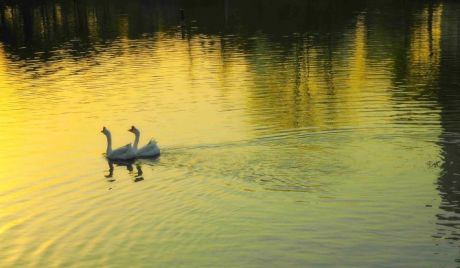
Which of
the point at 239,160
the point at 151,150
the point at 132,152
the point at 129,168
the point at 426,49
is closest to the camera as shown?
the point at 239,160

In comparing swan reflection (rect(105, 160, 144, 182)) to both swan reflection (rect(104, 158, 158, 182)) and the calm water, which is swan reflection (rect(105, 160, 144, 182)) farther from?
the calm water

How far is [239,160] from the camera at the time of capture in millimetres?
28594

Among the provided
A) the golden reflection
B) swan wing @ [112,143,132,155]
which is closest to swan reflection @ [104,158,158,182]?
swan wing @ [112,143,132,155]

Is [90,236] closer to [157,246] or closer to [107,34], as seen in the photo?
[157,246]

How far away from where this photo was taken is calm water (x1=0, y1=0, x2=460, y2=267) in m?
20.7

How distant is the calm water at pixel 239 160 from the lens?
67.8ft

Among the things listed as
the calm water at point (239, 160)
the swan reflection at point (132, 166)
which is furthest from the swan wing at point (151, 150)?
the calm water at point (239, 160)

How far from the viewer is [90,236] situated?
2200 cm

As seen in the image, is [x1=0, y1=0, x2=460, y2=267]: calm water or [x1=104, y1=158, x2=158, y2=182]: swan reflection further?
[x1=104, y1=158, x2=158, y2=182]: swan reflection

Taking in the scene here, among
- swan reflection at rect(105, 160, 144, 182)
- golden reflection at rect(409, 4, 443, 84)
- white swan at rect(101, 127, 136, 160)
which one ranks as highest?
white swan at rect(101, 127, 136, 160)

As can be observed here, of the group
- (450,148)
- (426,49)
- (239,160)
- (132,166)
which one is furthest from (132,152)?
(426,49)

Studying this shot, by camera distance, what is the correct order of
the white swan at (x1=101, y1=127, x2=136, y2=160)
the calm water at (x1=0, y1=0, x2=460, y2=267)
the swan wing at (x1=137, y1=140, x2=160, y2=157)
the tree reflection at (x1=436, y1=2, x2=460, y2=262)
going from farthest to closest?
the white swan at (x1=101, y1=127, x2=136, y2=160) → the swan wing at (x1=137, y1=140, x2=160, y2=157) → the tree reflection at (x1=436, y1=2, x2=460, y2=262) → the calm water at (x1=0, y1=0, x2=460, y2=267)

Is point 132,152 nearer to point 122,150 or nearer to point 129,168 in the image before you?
point 122,150

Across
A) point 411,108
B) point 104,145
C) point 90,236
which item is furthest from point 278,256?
point 411,108
